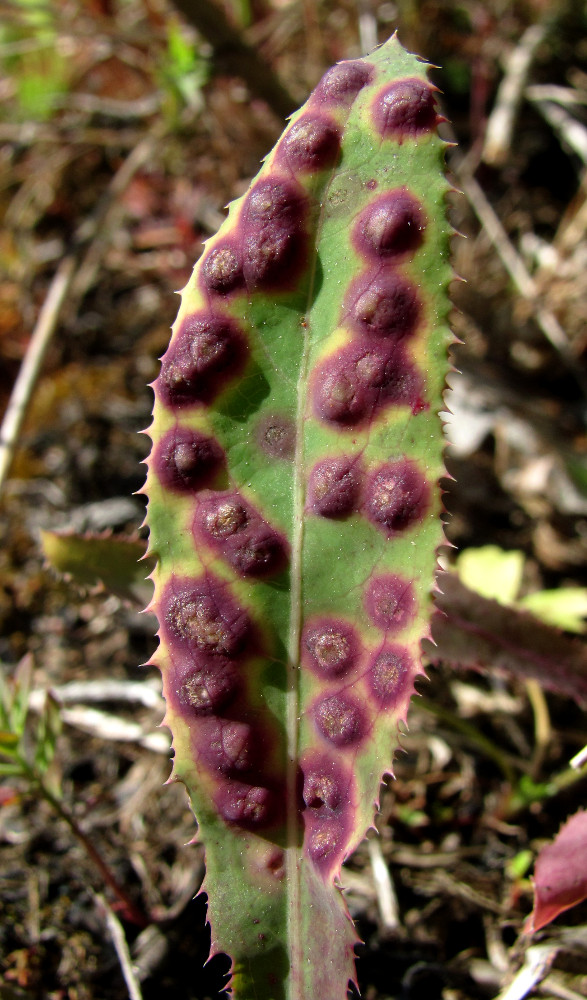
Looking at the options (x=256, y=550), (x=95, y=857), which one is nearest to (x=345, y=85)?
(x=256, y=550)

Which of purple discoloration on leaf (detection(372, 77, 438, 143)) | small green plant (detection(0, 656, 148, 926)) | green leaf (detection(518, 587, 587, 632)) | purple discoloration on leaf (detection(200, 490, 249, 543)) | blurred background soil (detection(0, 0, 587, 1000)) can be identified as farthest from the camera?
green leaf (detection(518, 587, 587, 632))

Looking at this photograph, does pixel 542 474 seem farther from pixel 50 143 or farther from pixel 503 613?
pixel 50 143

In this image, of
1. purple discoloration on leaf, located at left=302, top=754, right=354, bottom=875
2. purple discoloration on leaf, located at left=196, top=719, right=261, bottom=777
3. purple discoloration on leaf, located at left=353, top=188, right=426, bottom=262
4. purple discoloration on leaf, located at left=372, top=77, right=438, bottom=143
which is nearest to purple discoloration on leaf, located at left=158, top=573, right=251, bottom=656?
purple discoloration on leaf, located at left=196, top=719, right=261, bottom=777

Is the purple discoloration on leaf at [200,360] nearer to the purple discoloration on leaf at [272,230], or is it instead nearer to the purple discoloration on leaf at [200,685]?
the purple discoloration on leaf at [272,230]

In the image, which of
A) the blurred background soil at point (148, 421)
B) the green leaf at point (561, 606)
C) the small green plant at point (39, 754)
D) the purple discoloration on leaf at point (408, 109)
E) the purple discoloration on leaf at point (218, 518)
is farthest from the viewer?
the green leaf at point (561, 606)

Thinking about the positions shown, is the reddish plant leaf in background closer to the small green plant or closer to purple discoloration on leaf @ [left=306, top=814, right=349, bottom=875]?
Answer: purple discoloration on leaf @ [left=306, top=814, right=349, bottom=875]

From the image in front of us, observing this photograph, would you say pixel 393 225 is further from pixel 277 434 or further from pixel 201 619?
pixel 201 619

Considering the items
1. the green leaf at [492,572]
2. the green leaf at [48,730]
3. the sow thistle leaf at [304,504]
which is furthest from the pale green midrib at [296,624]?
the green leaf at [492,572]

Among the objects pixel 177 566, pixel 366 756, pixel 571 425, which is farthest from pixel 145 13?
pixel 366 756
